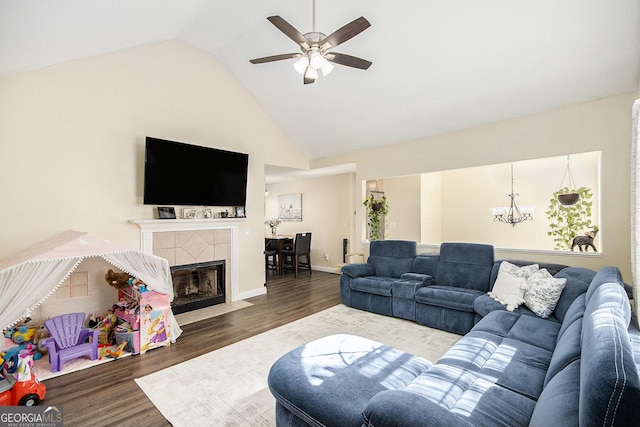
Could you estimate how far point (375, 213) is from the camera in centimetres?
564

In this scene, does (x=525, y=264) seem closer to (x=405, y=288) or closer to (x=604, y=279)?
(x=604, y=279)

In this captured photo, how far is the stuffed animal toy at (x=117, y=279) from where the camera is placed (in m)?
3.54

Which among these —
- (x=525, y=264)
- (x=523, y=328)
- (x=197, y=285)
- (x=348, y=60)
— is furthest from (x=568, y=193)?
(x=197, y=285)

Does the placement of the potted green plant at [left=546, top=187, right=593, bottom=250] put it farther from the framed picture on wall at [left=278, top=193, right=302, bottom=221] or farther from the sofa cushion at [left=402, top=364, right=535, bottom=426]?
the framed picture on wall at [left=278, top=193, right=302, bottom=221]

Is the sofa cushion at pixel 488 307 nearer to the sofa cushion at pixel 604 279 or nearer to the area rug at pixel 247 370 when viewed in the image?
the area rug at pixel 247 370

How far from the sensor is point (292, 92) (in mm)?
4820

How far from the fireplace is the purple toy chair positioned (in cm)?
132

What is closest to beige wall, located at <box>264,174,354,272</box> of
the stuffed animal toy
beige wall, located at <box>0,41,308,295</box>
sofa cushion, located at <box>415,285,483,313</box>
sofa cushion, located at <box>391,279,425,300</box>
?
beige wall, located at <box>0,41,308,295</box>

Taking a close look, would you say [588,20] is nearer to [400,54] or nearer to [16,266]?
[400,54]

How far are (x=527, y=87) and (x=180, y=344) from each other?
5.02 m

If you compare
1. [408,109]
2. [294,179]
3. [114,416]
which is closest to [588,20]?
[408,109]

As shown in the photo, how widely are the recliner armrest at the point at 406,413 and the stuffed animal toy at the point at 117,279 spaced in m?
3.35

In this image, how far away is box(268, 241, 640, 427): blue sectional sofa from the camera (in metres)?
1.03

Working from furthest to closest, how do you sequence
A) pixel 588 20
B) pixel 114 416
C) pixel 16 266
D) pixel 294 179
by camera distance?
pixel 294 179, pixel 588 20, pixel 16 266, pixel 114 416
